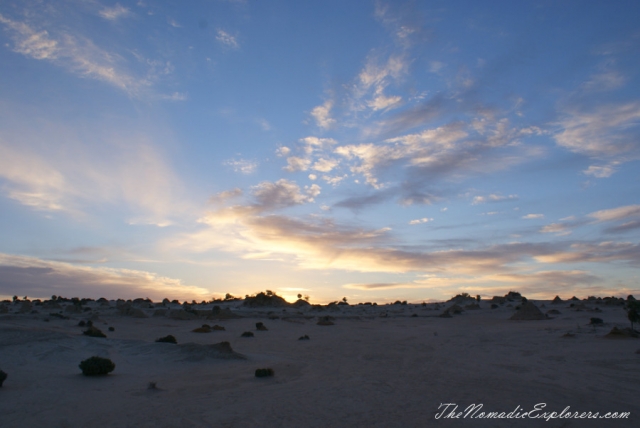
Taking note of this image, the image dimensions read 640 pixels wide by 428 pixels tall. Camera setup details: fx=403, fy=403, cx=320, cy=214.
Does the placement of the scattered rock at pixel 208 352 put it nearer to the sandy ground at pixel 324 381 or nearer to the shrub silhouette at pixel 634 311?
the sandy ground at pixel 324 381

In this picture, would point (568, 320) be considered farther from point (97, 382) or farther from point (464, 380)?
point (97, 382)

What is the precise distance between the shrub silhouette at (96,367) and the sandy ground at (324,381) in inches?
12.9

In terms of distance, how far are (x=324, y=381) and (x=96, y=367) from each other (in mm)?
8481

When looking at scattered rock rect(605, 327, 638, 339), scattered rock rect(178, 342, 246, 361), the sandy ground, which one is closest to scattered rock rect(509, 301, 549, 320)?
the sandy ground

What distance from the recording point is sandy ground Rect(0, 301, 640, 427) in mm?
10164

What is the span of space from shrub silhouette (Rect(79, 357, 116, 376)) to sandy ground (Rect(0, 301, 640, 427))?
0.33 metres

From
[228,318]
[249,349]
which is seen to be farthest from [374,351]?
[228,318]

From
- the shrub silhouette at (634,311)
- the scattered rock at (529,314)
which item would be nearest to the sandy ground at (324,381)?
the shrub silhouette at (634,311)

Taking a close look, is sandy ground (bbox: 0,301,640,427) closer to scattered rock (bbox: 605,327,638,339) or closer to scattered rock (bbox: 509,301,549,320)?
scattered rock (bbox: 605,327,638,339)

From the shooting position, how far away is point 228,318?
45281 millimetres

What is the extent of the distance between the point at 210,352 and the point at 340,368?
6655 millimetres

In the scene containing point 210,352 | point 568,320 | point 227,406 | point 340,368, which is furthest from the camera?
point 568,320

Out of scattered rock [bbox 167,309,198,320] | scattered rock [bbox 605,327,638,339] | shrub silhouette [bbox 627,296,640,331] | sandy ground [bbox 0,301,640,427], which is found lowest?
sandy ground [bbox 0,301,640,427]

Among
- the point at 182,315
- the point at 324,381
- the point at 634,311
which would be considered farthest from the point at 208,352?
the point at 182,315
